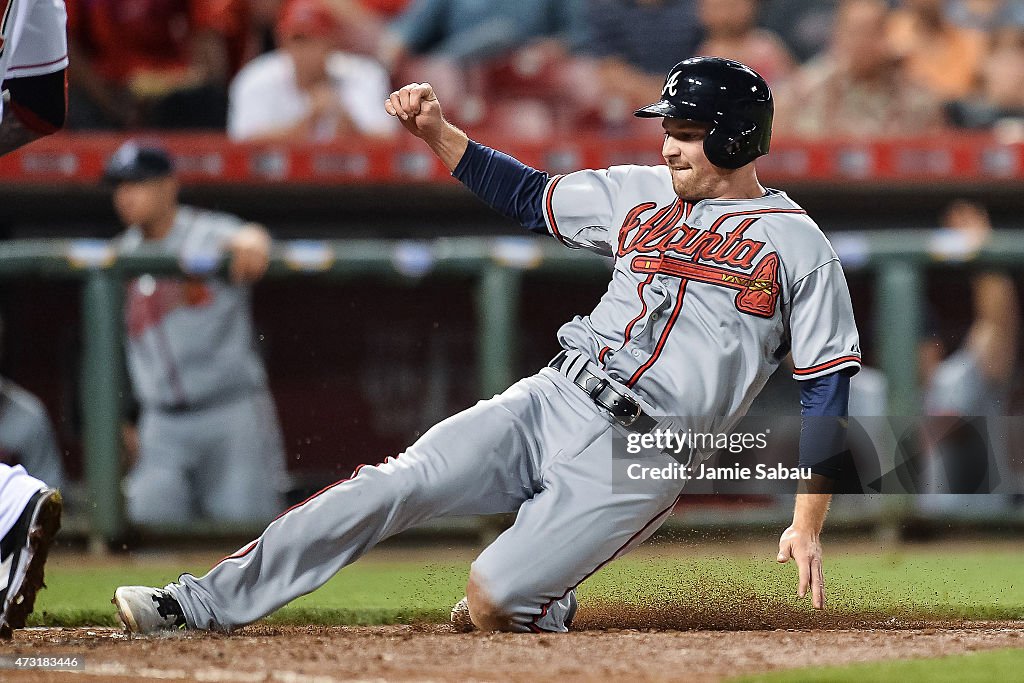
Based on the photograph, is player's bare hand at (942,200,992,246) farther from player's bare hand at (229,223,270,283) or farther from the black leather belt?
the black leather belt

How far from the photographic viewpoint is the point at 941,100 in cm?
638

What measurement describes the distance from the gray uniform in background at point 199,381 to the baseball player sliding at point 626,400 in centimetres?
251

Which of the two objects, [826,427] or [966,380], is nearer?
[826,427]

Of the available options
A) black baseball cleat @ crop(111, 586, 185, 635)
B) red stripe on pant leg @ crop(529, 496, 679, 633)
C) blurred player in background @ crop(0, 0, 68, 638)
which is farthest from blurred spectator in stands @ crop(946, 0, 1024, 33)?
black baseball cleat @ crop(111, 586, 185, 635)

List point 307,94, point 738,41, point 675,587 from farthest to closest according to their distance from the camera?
point 738,41, point 307,94, point 675,587

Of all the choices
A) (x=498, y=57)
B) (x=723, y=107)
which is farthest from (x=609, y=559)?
(x=498, y=57)

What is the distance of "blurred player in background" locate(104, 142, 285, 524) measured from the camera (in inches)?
224

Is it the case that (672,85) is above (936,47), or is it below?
below

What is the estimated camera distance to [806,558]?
3027mm

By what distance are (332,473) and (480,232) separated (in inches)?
52.5

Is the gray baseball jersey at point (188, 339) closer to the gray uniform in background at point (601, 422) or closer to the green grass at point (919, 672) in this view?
the gray uniform in background at point (601, 422)

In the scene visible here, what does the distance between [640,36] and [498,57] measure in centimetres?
75

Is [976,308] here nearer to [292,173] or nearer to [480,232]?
[480,232]

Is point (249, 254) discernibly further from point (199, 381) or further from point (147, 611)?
point (147, 611)
